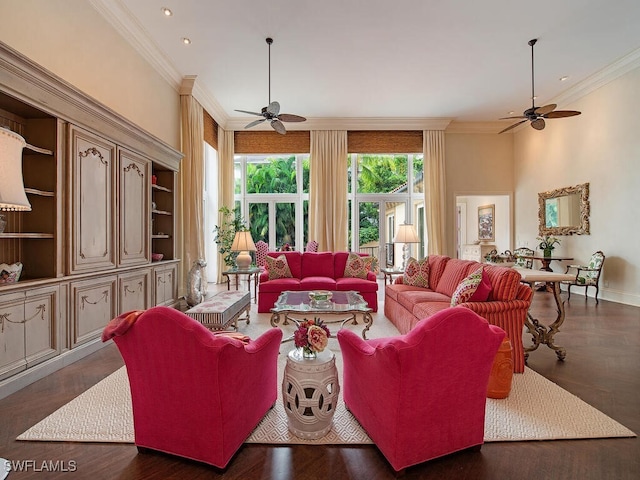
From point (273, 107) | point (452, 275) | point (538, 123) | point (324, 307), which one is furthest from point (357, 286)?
point (538, 123)

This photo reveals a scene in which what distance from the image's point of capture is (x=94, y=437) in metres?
1.93

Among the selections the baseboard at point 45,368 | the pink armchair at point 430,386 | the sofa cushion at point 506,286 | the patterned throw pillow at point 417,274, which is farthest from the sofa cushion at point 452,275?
the baseboard at point 45,368

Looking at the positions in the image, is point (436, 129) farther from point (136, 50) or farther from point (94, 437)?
point (94, 437)

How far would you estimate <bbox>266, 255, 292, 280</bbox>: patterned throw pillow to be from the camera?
5.31 metres

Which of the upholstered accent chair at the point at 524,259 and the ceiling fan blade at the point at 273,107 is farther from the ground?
the ceiling fan blade at the point at 273,107

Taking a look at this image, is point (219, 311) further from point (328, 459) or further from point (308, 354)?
point (328, 459)

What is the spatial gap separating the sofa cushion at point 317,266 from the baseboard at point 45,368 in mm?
3114

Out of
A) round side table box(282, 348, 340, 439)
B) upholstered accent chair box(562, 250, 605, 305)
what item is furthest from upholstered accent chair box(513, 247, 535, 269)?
round side table box(282, 348, 340, 439)

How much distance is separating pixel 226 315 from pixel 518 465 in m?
2.64

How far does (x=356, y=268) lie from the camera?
551cm

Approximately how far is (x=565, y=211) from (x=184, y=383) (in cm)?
797

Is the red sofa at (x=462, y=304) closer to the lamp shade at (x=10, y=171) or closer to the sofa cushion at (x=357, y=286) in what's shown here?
the sofa cushion at (x=357, y=286)

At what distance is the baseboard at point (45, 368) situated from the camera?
242 cm

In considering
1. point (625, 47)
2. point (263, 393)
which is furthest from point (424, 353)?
point (625, 47)
